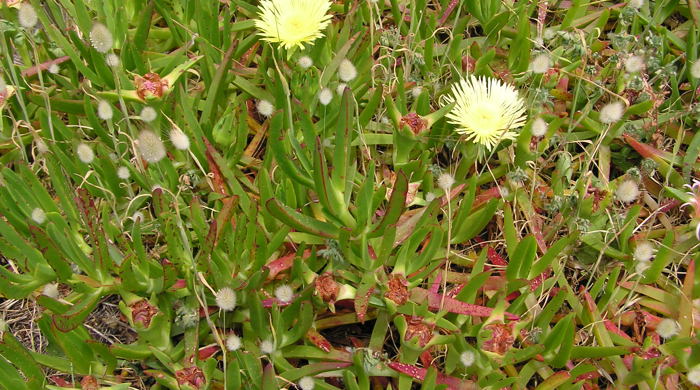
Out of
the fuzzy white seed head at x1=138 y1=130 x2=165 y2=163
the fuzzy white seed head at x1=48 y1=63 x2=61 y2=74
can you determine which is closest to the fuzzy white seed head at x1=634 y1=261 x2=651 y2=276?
the fuzzy white seed head at x1=138 y1=130 x2=165 y2=163

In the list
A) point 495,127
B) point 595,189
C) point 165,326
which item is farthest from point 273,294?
point 595,189

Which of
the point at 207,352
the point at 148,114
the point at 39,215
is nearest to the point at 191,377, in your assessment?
the point at 207,352

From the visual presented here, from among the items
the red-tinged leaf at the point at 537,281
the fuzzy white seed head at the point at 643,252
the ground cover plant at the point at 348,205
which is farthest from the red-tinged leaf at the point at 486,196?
the fuzzy white seed head at the point at 643,252

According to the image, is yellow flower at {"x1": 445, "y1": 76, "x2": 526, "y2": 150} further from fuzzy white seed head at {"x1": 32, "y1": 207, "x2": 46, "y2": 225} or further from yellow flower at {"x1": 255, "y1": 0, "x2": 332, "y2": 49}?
fuzzy white seed head at {"x1": 32, "y1": 207, "x2": 46, "y2": 225}

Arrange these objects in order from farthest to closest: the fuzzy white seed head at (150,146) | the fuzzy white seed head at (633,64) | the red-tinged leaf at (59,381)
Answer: the fuzzy white seed head at (633,64)
the red-tinged leaf at (59,381)
the fuzzy white seed head at (150,146)

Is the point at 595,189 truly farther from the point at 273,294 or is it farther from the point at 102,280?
the point at 102,280

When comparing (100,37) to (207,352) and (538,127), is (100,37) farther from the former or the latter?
(538,127)

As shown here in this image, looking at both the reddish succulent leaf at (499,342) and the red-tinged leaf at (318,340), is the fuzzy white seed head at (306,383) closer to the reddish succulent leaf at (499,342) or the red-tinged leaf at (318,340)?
the red-tinged leaf at (318,340)
